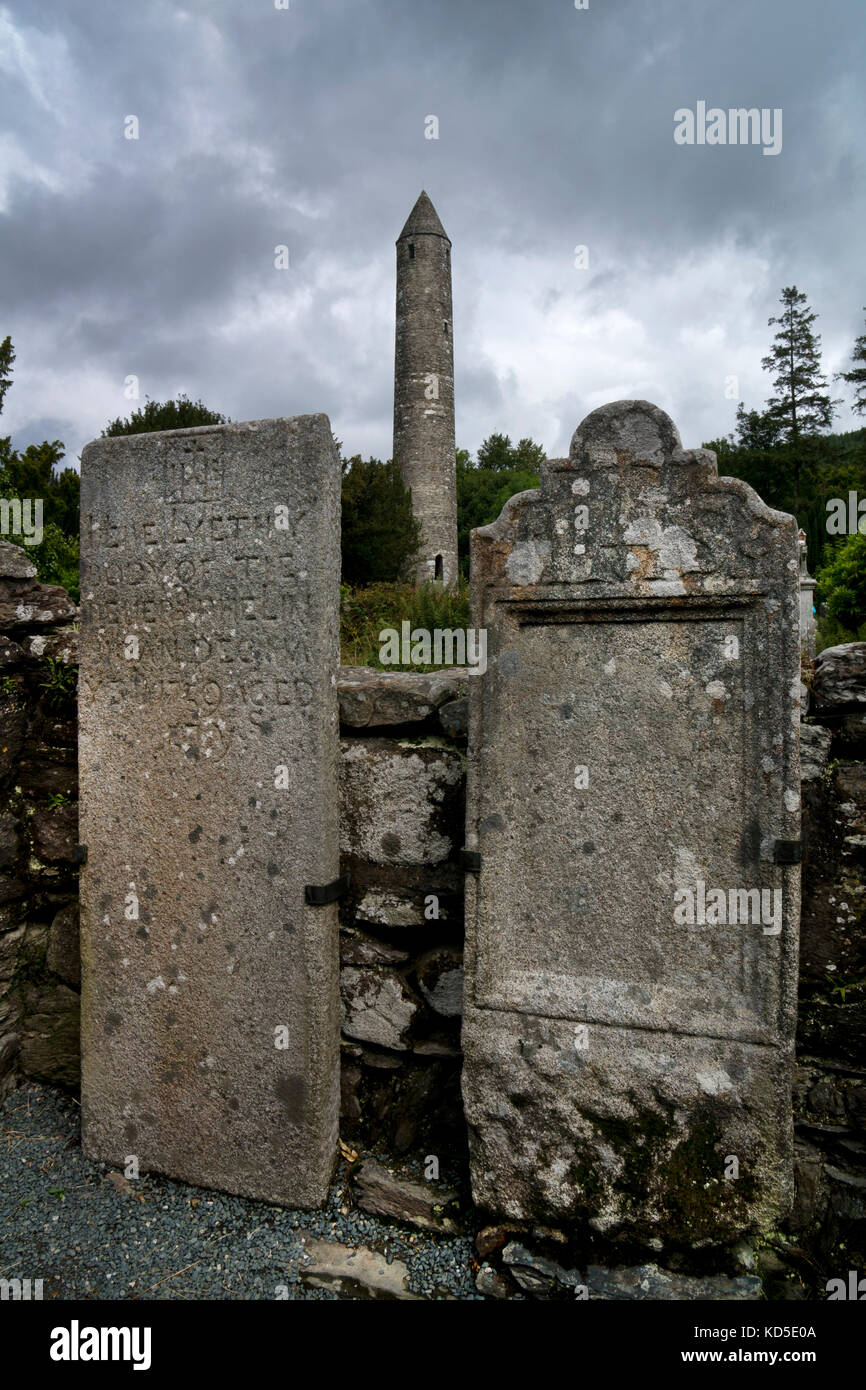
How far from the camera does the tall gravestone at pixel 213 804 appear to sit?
236 centimetres

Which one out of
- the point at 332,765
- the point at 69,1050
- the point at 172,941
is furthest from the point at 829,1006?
the point at 69,1050

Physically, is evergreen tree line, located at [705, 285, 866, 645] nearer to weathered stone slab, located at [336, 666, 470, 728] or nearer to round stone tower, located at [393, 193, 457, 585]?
round stone tower, located at [393, 193, 457, 585]

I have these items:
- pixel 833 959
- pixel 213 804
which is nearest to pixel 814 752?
pixel 833 959

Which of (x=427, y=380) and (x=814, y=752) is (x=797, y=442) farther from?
(x=814, y=752)

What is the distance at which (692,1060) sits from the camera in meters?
2.04

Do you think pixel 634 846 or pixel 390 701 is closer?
pixel 634 846

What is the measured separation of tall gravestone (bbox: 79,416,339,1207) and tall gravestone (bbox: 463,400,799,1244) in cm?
50

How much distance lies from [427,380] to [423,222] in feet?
13.7

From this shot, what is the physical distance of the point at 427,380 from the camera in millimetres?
21578

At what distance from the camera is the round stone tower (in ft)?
70.3

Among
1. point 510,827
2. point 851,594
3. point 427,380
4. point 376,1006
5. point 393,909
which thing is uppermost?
point 427,380

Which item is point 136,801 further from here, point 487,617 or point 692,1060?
point 692,1060

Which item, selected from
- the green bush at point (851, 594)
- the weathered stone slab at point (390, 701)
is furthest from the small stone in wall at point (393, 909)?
the green bush at point (851, 594)

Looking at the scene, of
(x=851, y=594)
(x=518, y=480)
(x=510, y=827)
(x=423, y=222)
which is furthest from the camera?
(x=518, y=480)
